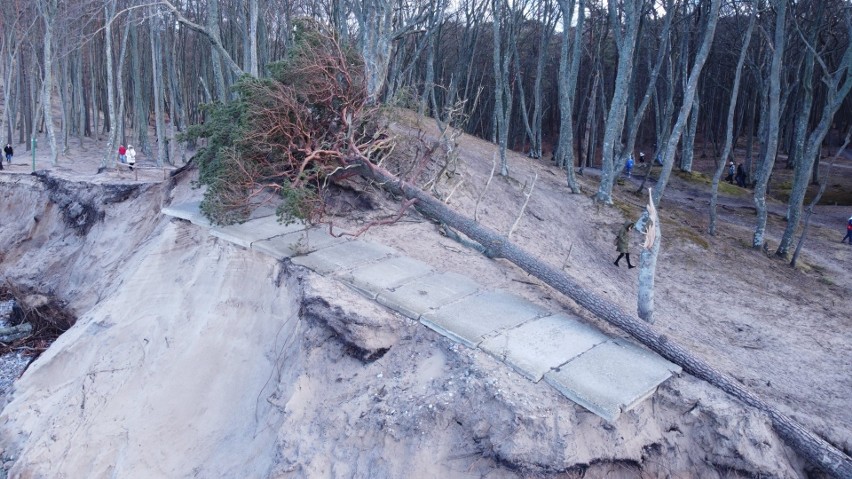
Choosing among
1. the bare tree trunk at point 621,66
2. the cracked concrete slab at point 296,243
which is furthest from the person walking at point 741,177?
the cracked concrete slab at point 296,243

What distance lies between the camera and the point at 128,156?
20422mm

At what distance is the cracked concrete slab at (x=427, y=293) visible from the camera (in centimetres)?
790

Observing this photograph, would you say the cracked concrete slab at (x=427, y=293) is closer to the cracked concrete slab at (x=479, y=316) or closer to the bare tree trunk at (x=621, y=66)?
the cracked concrete slab at (x=479, y=316)

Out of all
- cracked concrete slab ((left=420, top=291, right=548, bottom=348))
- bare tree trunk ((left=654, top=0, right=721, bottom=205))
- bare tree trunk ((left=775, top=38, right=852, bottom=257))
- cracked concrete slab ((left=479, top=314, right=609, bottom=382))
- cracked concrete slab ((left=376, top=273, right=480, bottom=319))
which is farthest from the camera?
bare tree trunk ((left=775, top=38, right=852, bottom=257))

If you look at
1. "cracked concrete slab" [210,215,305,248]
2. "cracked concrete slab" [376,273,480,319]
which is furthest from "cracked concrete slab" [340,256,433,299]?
"cracked concrete slab" [210,215,305,248]

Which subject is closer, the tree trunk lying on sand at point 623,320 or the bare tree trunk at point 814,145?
the tree trunk lying on sand at point 623,320

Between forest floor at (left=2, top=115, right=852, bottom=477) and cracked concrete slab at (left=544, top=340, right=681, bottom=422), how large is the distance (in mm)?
860

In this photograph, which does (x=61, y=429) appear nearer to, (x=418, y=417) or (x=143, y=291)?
(x=143, y=291)

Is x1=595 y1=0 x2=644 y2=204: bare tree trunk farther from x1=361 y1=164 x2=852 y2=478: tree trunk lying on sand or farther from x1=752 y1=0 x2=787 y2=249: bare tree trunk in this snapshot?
x1=361 y1=164 x2=852 y2=478: tree trunk lying on sand

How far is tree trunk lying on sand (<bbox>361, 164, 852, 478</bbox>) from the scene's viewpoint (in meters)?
6.53

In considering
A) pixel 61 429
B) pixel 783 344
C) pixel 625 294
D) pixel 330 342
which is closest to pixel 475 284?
pixel 330 342

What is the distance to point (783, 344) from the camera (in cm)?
993

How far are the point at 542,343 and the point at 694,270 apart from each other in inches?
304

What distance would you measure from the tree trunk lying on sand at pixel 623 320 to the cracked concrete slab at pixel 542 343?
1.30 feet
